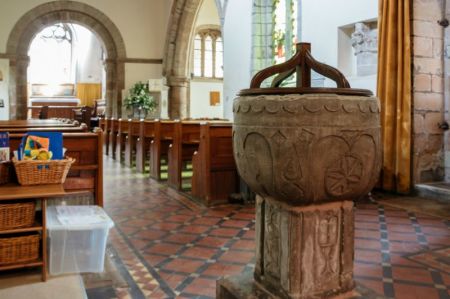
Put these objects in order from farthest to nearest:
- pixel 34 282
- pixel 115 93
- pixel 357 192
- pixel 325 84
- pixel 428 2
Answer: pixel 115 93
pixel 325 84
pixel 428 2
pixel 34 282
pixel 357 192

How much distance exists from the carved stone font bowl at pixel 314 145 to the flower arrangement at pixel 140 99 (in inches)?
458

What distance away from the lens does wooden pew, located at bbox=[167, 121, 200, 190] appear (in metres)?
5.55

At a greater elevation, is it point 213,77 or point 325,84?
point 213,77

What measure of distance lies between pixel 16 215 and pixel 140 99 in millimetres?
11086

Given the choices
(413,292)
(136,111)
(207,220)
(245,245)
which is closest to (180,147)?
(207,220)

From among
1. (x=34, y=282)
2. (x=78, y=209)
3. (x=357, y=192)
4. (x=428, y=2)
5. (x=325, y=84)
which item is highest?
(x=428, y=2)

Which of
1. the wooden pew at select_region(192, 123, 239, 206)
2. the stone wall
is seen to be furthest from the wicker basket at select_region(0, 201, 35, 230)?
the stone wall

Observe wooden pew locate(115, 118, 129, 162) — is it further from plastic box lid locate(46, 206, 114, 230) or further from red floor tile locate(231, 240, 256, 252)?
plastic box lid locate(46, 206, 114, 230)

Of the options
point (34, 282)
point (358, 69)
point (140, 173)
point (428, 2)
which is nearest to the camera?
point (34, 282)

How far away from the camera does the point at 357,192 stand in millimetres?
1883

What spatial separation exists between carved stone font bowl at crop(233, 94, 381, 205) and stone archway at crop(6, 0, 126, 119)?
41.1 feet

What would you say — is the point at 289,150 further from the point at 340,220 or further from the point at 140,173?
the point at 140,173

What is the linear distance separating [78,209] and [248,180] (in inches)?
52.2

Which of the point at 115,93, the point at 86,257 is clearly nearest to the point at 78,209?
the point at 86,257
